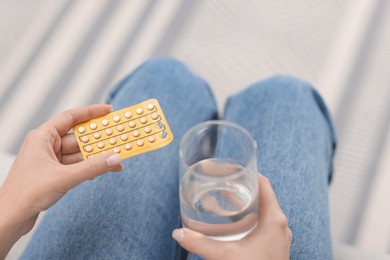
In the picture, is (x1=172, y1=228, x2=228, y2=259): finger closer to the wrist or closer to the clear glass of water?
the clear glass of water

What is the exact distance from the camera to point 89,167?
50cm

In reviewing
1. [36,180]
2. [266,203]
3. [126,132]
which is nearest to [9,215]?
[36,180]

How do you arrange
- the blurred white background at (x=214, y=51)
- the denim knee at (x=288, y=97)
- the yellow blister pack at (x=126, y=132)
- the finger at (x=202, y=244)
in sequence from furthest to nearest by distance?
1. the blurred white background at (x=214, y=51)
2. the denim knee at (x=288, y=97)
3. the yellow blister pack at (x=126, y=132)
4. the finger at (x=202, y=244)

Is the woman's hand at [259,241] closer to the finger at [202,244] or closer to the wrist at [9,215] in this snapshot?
the finger at [202,244]

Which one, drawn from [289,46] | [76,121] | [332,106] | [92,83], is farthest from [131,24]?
[76,121]

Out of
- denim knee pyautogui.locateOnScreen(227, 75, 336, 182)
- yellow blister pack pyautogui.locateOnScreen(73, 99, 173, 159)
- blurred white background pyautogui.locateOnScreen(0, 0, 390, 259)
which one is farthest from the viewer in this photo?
blurred white background pyautogui.locateOnScreen(0, 0, 390, 259)

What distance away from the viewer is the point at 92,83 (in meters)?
1.08

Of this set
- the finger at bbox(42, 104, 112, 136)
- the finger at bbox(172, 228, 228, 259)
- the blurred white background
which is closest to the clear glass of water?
the finger at bbox(172, 228, 228, 259)

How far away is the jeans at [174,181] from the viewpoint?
0.60 meters

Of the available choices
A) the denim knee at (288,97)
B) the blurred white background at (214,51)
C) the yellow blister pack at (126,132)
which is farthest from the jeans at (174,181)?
the blurred white background at (214,51)

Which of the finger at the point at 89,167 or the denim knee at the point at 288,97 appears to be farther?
the denim knee at the point at 288,97

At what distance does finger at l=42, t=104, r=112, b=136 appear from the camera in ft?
1.82

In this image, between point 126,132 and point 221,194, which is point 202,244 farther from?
point 126,132

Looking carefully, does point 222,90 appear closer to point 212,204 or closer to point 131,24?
point 131,24
